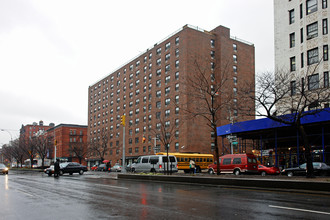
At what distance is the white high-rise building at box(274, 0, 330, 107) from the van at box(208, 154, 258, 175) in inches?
469

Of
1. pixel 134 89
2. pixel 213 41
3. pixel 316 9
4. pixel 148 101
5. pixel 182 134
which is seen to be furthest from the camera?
pixel 134 89

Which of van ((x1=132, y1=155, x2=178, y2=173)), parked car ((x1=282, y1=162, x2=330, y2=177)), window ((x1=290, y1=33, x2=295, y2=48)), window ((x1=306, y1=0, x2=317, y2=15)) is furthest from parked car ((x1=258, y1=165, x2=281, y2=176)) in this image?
window ((x1=306, y1=0, x2=317, y2=15))

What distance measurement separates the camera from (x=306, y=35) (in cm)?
3922

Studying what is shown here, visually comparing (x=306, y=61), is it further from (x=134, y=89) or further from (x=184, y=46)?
(x=134, y=89)

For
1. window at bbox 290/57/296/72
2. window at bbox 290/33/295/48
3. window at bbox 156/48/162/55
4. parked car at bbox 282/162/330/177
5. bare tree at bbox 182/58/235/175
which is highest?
window at bbox 156/48/162/55

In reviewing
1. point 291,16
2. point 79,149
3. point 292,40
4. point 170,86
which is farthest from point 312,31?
point 79,149

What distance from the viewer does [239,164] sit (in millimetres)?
29562

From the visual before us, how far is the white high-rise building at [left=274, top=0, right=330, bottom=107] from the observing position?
37.0m

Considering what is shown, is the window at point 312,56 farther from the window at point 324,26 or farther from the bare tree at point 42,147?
the bare tree at point 42,147

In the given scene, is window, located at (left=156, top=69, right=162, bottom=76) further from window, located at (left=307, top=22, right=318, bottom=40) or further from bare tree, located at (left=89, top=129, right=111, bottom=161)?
window, located at (left=307, top=22, right=318, bottom=40)

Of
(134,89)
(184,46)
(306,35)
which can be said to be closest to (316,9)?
(306,35)

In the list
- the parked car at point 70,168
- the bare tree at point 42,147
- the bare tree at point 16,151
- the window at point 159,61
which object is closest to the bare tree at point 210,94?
the window at point 159,61

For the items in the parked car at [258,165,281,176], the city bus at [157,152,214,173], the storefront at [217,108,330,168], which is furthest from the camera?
the city bus at [157,152,214,173]

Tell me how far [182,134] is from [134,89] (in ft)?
83.9
